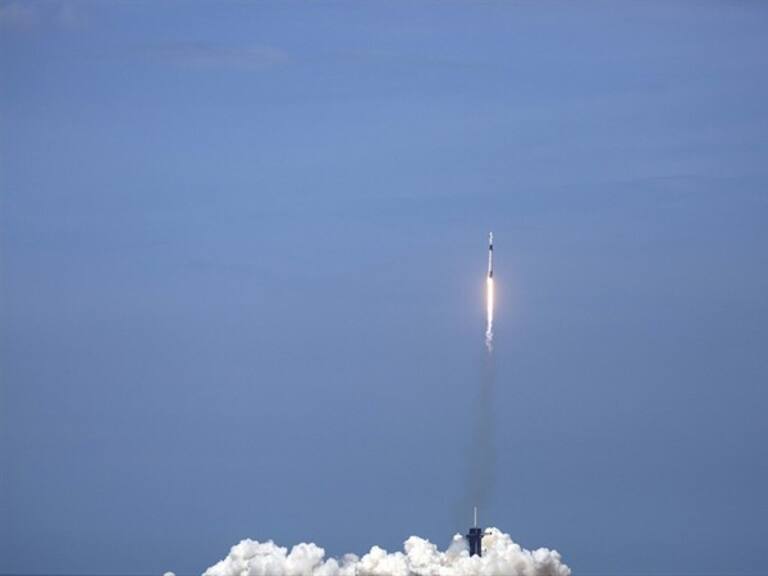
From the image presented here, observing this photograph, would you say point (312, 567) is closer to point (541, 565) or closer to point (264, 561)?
point (264, 561)

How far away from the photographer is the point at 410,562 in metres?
143

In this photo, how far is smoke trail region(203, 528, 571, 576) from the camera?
142 m

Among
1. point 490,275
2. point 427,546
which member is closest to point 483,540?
point 427,546

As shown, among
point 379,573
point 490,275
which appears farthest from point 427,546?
point 490,275

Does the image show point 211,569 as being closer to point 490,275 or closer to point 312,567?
point 312,567

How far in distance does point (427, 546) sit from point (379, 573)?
302 cm

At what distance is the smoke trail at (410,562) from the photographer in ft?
466

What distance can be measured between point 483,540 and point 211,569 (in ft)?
46.5

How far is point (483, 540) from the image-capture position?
146 metres

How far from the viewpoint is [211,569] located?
148 meters

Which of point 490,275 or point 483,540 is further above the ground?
point 490,275

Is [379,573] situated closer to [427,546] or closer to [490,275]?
[427,546]

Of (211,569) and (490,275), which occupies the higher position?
(490,275)

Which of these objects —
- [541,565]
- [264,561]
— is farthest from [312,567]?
[541,565]
